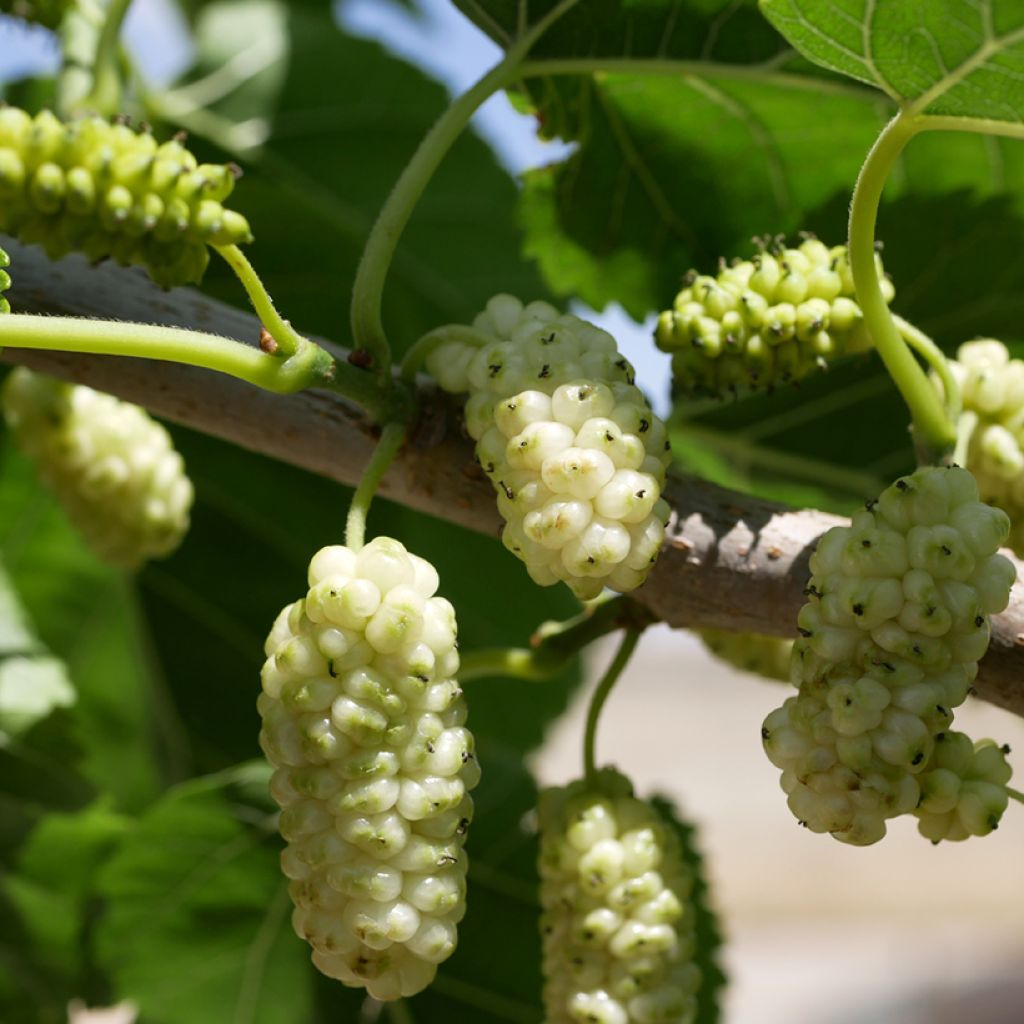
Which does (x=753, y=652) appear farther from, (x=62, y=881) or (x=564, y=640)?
(x=62, y=881)

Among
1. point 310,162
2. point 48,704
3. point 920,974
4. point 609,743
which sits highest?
point 609,743

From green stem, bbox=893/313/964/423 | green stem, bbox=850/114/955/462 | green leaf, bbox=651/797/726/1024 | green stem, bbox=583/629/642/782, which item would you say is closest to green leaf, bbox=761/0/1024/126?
green stem, bbox=850/114/955/462

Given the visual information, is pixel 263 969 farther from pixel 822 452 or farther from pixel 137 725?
pixel 822 452

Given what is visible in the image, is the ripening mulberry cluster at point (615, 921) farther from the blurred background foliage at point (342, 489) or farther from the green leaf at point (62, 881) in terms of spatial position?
the green leaf at point (62, 881)

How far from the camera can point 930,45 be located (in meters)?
0.62

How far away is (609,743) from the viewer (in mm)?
10820

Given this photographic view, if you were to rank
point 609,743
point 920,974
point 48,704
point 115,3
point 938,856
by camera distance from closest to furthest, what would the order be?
point 115,3 < point 48,704 < point 920,974 < point 938,856 < point 609,743

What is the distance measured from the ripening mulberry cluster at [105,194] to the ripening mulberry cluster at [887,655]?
33cm

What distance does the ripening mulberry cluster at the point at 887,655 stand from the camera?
542 millimetres

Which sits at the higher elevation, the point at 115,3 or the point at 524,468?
the point at 115,3

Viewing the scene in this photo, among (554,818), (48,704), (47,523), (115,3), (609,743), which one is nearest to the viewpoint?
(554,818)

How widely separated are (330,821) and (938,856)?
32.3 feet

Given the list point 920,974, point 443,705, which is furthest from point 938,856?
point 443,705

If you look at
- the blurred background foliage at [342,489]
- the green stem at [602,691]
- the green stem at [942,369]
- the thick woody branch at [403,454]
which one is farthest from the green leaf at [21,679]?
the green stem at [942,369]
